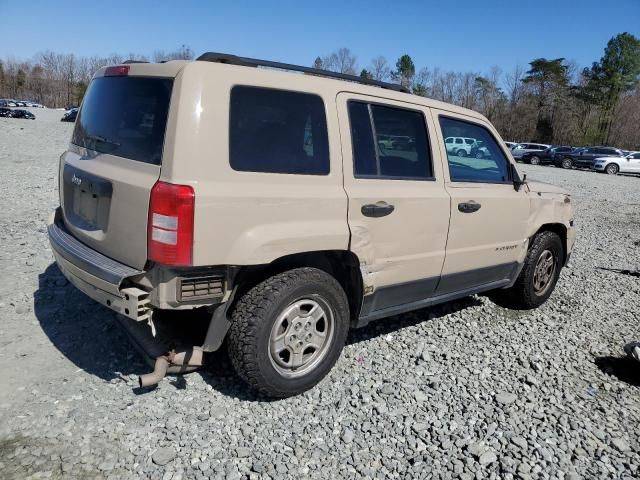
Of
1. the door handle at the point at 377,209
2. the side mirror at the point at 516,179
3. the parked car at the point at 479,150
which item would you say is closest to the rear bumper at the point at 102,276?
the door handle at the point at 377,209

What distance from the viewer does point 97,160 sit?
3.18m

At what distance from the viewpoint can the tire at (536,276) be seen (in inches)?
197

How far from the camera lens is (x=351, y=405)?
10.8 feet

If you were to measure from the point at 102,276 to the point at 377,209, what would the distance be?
5.75 ft

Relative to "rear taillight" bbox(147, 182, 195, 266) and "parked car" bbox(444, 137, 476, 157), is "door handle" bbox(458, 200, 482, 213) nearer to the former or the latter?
"parked car" bbox(444, 137, 476, 157)

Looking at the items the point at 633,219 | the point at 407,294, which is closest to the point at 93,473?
the point at 407,294

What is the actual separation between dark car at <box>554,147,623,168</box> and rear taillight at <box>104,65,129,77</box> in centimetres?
3594

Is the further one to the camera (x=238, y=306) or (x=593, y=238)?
(x=593, y=238)

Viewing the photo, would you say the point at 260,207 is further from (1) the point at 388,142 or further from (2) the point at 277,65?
(1) the point at 388,142

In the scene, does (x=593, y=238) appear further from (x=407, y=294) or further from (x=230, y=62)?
(x=230, y=62)

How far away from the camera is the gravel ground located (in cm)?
272

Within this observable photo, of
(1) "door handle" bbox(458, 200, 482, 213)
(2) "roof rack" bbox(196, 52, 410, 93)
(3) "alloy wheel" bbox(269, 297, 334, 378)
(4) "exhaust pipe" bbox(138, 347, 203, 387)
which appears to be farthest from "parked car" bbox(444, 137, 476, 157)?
(4) "exhaust pipe" bbox(138, 347, 203, 387)

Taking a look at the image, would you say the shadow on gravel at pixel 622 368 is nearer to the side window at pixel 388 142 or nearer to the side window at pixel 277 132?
the side window at pixel 388 142

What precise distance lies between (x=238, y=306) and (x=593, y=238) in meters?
8.71
